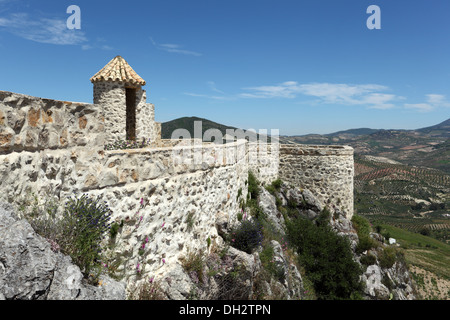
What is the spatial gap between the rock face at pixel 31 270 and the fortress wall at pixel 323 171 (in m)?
13.5

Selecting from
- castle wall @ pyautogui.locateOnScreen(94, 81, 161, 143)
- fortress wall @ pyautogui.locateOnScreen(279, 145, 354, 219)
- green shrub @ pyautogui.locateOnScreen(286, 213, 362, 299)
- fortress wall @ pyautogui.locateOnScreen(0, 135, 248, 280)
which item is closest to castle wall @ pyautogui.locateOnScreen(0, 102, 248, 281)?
fortress wall @ pyautogui.locateOnScreen(0, 135, 248, 280)

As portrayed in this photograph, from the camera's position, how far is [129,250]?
14.2 feet

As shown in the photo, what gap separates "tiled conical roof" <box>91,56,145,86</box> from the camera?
10.4m

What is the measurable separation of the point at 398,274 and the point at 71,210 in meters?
17.4

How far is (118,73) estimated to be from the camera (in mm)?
10781

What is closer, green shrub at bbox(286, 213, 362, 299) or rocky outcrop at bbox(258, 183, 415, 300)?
green shrub at bbox(286, 213, 362, 299)

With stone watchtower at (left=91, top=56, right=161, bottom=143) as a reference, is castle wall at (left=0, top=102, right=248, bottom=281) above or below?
below

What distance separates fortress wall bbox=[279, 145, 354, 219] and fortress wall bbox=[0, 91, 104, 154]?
41.4 feet

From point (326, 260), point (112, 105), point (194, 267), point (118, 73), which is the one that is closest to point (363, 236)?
point (326, 260)

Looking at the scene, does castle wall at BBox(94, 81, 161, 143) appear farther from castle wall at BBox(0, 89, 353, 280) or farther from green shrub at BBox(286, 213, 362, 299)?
green shrub at BBox(286, 213, 362, 299)

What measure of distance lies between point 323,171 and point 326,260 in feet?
16.6

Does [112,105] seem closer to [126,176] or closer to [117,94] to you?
[117,94]

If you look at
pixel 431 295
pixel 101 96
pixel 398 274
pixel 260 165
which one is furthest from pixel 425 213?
pixel 101 96
